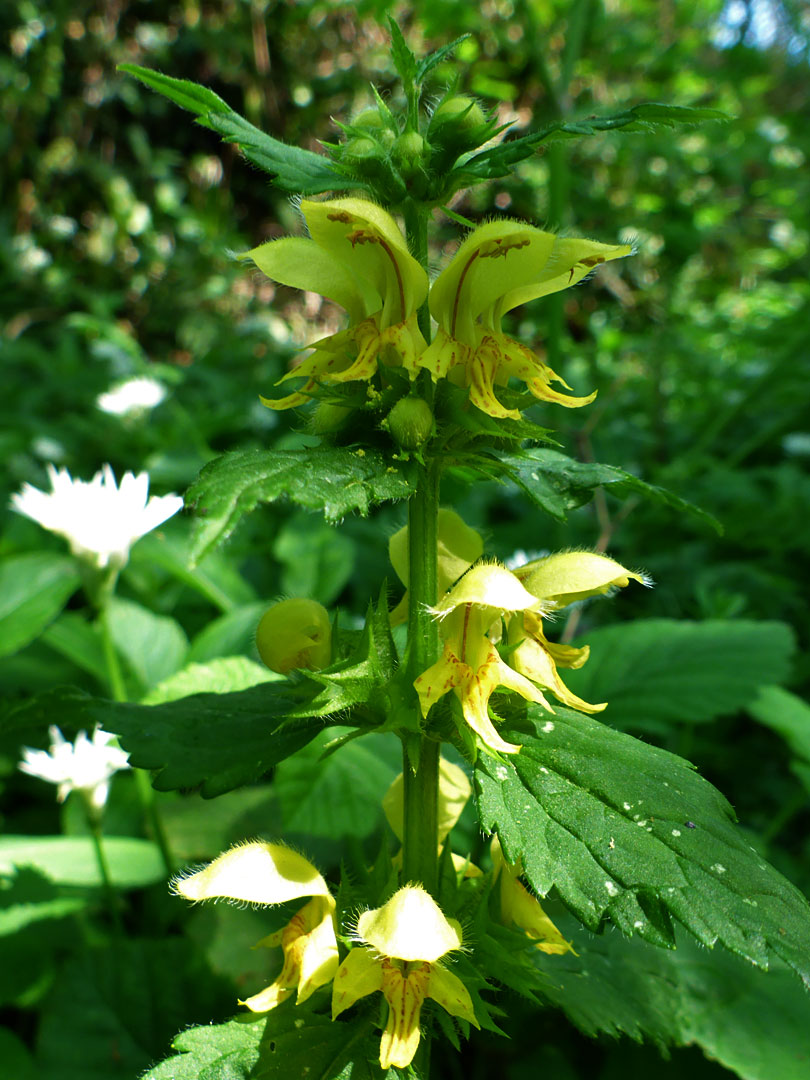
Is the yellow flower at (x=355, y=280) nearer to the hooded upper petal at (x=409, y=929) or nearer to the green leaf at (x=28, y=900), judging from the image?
the hooded upper petal at (x=409, y=929)

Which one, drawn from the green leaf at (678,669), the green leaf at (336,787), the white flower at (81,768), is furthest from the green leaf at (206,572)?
the green leaf at (678,669)

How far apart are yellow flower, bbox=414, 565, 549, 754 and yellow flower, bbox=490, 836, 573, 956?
23cm

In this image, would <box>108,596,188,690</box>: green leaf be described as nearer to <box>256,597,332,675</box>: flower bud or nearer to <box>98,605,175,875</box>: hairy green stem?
<box>98,605,175,875</box>: hairy green stem

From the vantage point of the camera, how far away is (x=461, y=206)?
671 centimetres

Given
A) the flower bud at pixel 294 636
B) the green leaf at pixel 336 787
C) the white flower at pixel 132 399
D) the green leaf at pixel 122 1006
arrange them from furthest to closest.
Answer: the white flower at pixel 132 399 < the green leaf at pixel 336 787 < the green leaf at pixel 122 1006 < the flower bud at pixel 294 636

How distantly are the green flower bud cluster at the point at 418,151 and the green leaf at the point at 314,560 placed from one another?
1.33m

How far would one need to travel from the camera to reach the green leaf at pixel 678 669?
5.09 feet

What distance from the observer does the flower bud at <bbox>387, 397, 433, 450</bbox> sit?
2.15 feet

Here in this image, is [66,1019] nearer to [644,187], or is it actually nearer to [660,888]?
[660,888]

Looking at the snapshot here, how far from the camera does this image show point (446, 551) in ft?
2.97

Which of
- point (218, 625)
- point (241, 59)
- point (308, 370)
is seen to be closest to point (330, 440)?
Answer: point (308, 370)

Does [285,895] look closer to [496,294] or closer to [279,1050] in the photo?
[279,1050]

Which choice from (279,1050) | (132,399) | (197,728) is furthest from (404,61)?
(132,399)

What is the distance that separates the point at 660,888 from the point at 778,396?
3140mm
